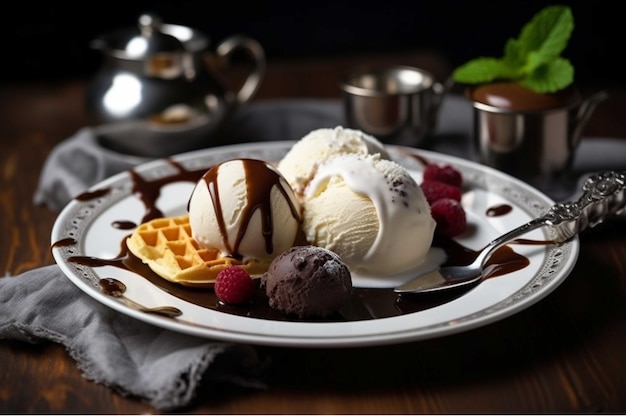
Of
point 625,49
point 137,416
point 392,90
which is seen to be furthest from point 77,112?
point 625,49

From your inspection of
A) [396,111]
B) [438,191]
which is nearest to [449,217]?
[438,191]

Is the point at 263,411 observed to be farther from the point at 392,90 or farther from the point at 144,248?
the point at 392,90

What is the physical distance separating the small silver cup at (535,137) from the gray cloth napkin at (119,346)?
3.67ft

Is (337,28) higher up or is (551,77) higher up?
(551,77)

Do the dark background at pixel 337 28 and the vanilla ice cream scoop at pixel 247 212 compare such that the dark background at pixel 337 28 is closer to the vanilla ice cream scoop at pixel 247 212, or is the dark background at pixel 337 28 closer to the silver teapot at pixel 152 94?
the silver teapot at pixel 152 94

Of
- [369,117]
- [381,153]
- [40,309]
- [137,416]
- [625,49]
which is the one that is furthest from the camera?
[625,49]

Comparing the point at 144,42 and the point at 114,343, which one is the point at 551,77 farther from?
the point at 114,343

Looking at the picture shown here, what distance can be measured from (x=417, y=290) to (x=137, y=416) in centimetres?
59

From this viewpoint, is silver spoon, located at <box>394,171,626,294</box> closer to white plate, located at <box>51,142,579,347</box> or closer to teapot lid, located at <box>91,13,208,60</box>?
white plate, located at <box>51,142,579,347</box>

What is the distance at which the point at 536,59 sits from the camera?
89.9 inches

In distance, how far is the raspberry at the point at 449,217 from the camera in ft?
6.28

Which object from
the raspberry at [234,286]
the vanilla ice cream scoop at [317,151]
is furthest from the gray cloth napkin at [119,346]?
the vanilla ice cream scoop at [317,151]

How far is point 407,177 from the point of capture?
182 centimetres

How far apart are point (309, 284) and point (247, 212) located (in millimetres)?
279
